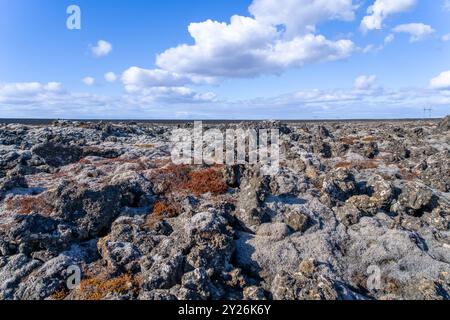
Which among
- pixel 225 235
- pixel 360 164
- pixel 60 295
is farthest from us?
pixel 360 164

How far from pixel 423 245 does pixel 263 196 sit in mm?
10842

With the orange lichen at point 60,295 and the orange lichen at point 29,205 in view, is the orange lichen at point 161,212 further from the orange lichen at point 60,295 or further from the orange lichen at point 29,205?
the orange lichen at point 29,205

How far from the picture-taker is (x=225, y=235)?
68.0 feet

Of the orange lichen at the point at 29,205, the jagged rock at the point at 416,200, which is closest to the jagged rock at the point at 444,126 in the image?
the jagged rock at the point at 416,200

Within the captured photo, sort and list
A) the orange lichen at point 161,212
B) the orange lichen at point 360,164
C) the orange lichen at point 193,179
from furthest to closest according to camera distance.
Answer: the orange lichen at point 360,164, the orange lichen at point 193,179, the orange lichen at point 161,212

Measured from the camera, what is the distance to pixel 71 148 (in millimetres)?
41969

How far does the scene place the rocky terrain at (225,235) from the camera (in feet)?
57.1

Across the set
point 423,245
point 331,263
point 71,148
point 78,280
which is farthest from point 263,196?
point 71,148

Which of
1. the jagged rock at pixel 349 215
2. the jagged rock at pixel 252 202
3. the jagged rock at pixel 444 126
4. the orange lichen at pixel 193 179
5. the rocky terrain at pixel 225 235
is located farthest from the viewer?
the jagged rock at pixel 444 126

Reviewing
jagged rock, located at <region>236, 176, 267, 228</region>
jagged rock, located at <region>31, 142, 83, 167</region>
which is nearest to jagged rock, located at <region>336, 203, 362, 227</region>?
jagged rock, located at <region>236, 176, 267, 228</region>

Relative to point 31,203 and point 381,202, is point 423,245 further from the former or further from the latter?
point 31,203

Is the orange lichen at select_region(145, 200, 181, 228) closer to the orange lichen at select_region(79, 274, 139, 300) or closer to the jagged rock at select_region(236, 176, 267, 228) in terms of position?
the jagged rock at select_region(236, 176, 267, 228)

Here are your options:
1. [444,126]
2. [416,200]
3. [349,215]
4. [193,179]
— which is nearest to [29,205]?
[193,179]

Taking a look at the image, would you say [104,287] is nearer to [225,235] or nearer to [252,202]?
[225,235]
